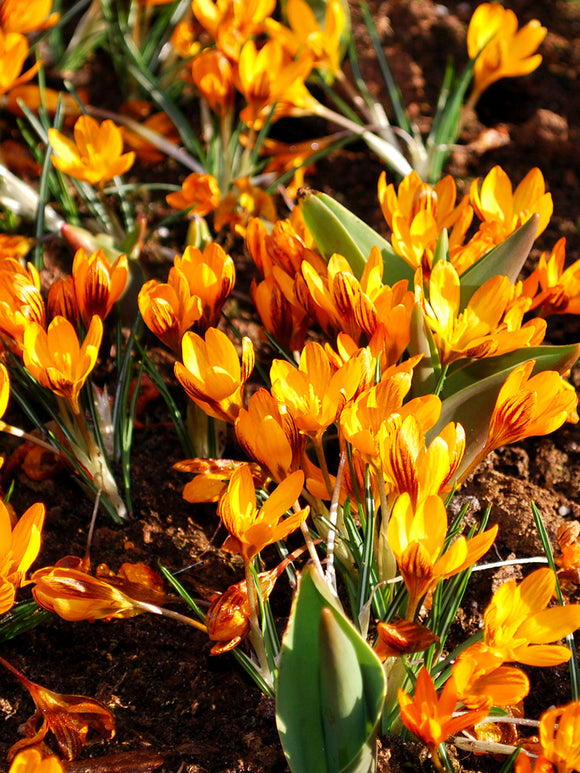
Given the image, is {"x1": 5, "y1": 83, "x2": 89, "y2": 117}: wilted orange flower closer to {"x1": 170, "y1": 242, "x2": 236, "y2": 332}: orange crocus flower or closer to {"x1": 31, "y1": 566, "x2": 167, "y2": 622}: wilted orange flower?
{"x1": 170, "y1": 242, "x2": 236, "y2": 332}: orange crocus flower

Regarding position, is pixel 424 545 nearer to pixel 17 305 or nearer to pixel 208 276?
pixel 208 276

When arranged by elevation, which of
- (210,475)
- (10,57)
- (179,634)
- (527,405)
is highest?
(10,57)

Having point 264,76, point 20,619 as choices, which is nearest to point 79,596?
point 20,619

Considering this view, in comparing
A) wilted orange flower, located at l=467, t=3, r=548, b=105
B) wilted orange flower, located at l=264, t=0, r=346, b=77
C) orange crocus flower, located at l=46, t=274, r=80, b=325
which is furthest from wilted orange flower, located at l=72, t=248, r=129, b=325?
wilted orange flower, located at l=467, t=3, r=548, b=105

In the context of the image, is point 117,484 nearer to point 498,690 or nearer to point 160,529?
point 160,529

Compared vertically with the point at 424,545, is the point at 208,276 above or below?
above

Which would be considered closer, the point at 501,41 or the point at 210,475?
the point at 210,475

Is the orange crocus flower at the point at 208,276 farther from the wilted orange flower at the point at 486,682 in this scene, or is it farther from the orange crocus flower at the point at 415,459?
the wilted orange flower at the point at 486,682
